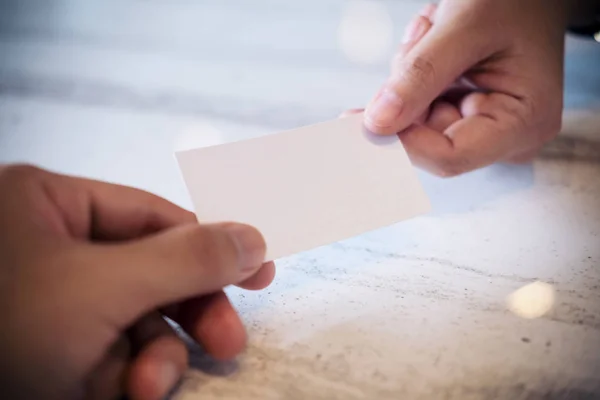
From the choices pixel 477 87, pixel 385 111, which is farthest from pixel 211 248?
pixel 477 87

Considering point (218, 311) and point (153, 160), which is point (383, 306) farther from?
point (153, 160)

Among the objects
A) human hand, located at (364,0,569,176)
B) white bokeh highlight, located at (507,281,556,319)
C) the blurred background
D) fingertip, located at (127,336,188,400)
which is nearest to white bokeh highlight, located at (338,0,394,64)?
the blurred background

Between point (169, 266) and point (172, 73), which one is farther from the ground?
point (172, 73)

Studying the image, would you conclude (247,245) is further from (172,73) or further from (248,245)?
(172,73)

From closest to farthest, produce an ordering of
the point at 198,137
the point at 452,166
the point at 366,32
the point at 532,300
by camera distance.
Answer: the point at 532,300 < the point at 452,166 < the point at 198,137 < the point at 366,32

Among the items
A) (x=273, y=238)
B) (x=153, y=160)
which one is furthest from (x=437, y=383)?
(x=153, y=160)

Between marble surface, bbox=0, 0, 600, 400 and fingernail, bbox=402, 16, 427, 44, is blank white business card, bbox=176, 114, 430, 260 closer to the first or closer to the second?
marble surface, bbox=0, 0, 600, 400

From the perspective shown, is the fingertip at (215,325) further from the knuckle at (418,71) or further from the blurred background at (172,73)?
the knuckle at (418,71)
